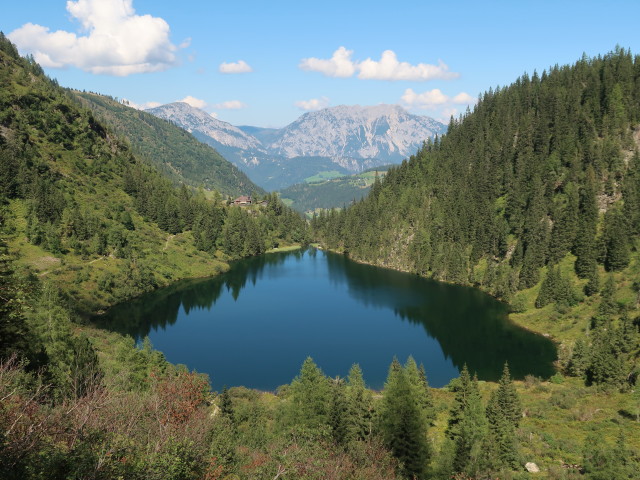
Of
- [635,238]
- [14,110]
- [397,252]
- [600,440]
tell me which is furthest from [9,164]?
[635,238]

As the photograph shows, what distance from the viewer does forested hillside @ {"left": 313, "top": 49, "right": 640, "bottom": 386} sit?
98.6m

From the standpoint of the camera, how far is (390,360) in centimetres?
9156

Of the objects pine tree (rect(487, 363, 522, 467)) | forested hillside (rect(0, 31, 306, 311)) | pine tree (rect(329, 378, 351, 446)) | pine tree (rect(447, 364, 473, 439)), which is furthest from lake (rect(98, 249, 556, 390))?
pine tree (rect(329, 378, 351, 446))

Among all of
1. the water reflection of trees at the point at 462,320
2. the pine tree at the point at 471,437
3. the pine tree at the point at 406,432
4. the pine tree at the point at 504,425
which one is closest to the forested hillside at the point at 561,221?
the water reflection of trees at the point at 462,320

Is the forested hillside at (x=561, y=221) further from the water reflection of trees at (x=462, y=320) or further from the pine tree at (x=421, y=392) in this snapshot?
the pine tree at (x=421, y=392)

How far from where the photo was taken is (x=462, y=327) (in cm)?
11306

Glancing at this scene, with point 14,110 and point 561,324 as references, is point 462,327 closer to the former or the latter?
point 561,324

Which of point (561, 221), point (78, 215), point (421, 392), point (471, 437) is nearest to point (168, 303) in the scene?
point (78, 215)

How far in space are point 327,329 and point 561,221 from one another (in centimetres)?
8605

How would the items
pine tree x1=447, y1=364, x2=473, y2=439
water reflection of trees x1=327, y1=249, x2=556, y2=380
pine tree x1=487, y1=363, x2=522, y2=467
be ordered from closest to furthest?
pine tree x1=487, y1=363, x2=522, y2=467 < pine tree x1=447, y1=364, x2=473, y2=439 < water reflection of trees x1=327, y1=249, x2=556, y2=380

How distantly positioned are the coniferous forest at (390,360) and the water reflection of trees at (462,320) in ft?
19.1

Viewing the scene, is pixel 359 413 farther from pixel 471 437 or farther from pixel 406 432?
pixel 471 437

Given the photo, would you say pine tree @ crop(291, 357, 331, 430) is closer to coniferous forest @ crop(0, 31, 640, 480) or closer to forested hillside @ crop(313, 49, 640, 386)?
coniferous forest @ crop(0, 31, 640, 480)

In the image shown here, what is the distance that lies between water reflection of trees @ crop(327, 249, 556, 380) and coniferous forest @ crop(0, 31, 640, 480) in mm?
5826
